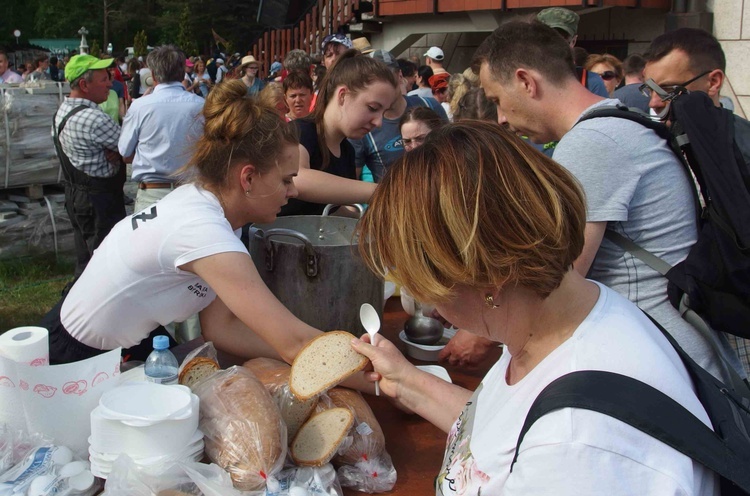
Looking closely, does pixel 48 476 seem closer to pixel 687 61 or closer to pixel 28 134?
pixel 687 61

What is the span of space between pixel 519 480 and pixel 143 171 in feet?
13.9

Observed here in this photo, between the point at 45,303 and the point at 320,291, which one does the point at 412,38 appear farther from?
the point at 320,291

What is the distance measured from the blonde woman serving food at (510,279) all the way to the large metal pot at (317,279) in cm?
70

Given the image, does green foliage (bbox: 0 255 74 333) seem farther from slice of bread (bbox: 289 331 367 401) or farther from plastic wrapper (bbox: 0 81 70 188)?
slice of bread (bbox: 289 331 367 401)

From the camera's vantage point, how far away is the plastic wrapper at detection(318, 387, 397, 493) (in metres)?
1.36

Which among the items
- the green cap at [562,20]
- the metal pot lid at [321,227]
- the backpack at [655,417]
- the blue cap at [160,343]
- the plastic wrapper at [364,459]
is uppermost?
the green cap at [562,20]

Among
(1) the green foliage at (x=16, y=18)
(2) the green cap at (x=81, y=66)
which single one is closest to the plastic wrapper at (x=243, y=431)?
(2) the green cap at (x=81, y=66)

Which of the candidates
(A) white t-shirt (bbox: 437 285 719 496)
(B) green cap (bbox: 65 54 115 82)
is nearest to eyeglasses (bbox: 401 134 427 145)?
(A) white t-shirt (bbox: 437 285 719 496)

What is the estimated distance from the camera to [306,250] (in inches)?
67.5

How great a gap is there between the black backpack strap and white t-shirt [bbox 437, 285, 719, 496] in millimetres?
10

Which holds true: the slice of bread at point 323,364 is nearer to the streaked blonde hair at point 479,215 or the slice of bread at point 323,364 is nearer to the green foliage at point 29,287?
the streaked blonde hair at point 479,215

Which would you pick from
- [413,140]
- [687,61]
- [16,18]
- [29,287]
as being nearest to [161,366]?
[413,140]

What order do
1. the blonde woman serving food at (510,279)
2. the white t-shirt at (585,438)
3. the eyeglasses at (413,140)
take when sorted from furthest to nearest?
the eyeglasses at (413,140), the blonde woman serving food at (510,279), the white t-shirt at (585,438)

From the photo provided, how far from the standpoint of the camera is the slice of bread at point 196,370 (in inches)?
57.7
